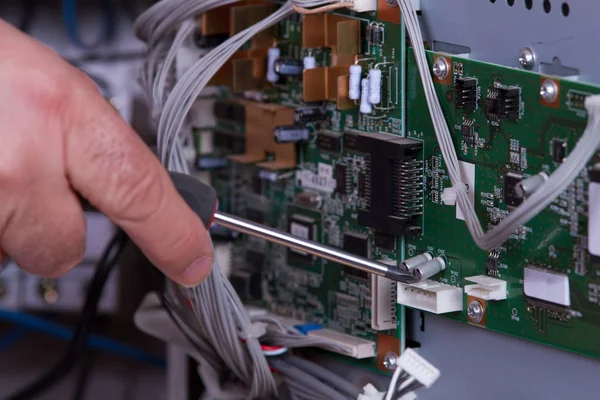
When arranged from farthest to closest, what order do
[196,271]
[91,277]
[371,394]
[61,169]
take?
[91,277]
[371,394]
[196,271]
[61,169]

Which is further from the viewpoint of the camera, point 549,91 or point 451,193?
point 451,193

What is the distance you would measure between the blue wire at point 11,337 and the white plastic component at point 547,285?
113 cm

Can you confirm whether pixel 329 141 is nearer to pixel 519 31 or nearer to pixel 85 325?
pixel 519 31

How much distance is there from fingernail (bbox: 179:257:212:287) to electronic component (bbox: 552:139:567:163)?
36 cm

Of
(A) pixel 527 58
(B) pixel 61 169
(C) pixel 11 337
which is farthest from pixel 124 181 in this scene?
(C) pixel 11 337

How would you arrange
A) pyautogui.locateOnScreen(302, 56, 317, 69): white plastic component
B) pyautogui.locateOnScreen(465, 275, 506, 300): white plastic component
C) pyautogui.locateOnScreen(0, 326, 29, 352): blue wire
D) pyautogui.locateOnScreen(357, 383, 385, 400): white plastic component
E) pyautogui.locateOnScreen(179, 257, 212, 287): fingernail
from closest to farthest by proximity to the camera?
pyautogui.locateOnScreen(179, 257, 212, 287): fingernail → pyautogui.locateOnScreen(465, 275, 506, 300): white plastic component → pyautogui.locateOnScreen(357, 383, 385, 400): white plastic component → pyautogui.locateOnScreen(302, 56, 317, 69): white plastic component → pyautogui.locateOnScreen(0, 326, 29, 352): blue wire

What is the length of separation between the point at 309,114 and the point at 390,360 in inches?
12.9

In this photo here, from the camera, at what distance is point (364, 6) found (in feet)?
3.71

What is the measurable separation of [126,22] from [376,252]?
80cm

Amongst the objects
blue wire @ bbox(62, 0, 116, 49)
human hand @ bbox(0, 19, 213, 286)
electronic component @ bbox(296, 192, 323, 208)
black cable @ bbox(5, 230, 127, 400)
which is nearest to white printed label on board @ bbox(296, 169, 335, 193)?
electronic component @ bbox(296, 192, 323, 208)

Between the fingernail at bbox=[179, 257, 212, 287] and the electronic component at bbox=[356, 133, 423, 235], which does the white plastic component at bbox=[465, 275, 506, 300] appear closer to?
the electronic component at bbox=[356, 133, 423, 235]

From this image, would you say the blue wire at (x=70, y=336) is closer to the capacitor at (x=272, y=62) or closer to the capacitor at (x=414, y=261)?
the capacitor at (x=272, y=62)

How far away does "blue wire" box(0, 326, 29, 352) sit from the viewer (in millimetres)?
1835

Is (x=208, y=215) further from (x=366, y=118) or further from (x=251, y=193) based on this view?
(x=251, y=193)
